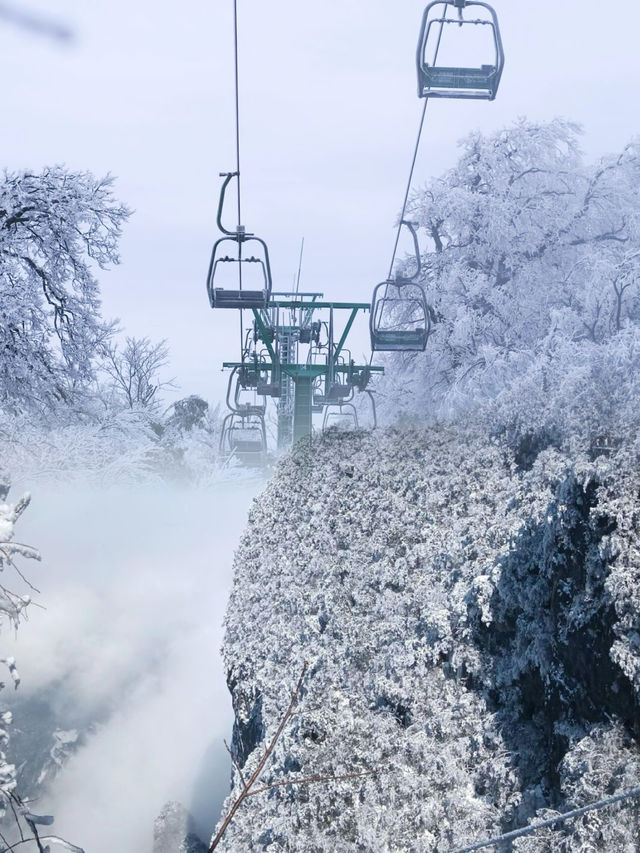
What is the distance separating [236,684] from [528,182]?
1469 centimetres

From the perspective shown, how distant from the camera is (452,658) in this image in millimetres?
5680

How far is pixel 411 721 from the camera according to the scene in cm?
569

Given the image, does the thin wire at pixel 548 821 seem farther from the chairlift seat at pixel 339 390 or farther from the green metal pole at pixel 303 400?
the green metal pole at pixel 303 400

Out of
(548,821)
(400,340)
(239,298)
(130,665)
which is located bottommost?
(130,665)

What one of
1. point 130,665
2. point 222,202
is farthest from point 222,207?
point 130,665

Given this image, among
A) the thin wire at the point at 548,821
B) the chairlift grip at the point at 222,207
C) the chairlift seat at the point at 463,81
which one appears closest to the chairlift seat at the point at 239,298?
the chairlift grip at the point at 222,207

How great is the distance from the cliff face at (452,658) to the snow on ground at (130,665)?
245 inches

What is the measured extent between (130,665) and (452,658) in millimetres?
11784

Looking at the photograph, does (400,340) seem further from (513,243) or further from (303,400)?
(513,243)

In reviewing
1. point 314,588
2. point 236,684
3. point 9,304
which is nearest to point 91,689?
point 9,304

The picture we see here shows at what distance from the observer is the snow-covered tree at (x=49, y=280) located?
42.6ft

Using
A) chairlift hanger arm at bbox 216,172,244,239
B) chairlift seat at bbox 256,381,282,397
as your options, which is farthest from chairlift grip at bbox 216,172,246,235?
chairlift seat at bbox 256,381,282,397

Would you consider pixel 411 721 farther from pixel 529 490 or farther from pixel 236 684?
pixel 236 684

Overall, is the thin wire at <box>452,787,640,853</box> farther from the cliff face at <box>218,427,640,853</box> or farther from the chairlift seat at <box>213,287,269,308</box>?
the chairlift seat at <box>213,287,269,308</box>
